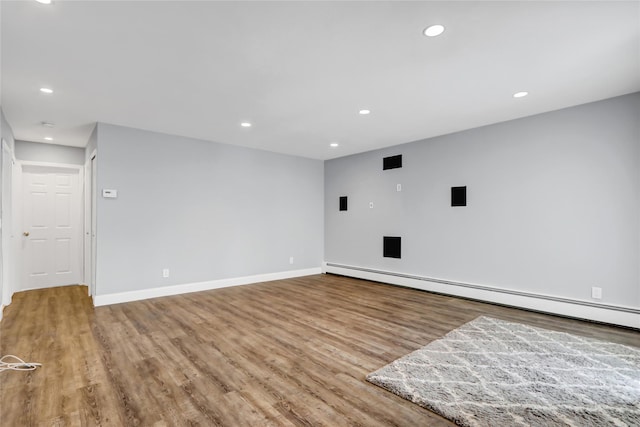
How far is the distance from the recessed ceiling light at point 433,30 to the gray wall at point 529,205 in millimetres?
2641

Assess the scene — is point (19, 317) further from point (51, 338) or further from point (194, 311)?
point (194, 311)

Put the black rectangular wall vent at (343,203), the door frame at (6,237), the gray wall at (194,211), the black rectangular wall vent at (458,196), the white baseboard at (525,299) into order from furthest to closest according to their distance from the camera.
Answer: the black rectangular wall vent at (343,203) < the black rectangular wall vent at (458,196) < the gray wall at (194,211) < the door frame at (6,237) < the white baseboard at (525,299)

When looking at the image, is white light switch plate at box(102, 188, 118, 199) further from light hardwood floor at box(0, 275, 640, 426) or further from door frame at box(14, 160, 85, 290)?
door frame at box(14, 160, 85, 290)

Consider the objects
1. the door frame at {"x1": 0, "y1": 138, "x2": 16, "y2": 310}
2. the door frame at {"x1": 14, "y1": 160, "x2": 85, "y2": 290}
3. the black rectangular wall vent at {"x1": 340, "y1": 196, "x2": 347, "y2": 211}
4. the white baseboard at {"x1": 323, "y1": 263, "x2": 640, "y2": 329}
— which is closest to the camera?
the white baseboard at {"x1": 323, "y1": 263, "x2": 640, "y2": 329}

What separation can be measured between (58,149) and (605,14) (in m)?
7.36

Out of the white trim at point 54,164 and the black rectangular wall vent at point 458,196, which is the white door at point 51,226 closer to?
the white trim at point 54,164

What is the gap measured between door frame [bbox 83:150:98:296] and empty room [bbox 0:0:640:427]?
0.42 feet

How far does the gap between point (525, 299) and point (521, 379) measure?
2.15 metres

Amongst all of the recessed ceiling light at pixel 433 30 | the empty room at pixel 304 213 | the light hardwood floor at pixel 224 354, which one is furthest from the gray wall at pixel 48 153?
the recessed ceiling light at pixel 433 30

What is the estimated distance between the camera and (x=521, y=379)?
224 cm

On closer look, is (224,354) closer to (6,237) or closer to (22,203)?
(6,237)

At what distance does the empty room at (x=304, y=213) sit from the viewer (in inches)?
79.3

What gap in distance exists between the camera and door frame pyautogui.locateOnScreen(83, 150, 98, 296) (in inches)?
172

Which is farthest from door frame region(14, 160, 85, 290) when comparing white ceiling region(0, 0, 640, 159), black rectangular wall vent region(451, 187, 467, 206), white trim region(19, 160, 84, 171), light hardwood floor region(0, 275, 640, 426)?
black rectangular wall vent region(451, 187, 467, 206)
